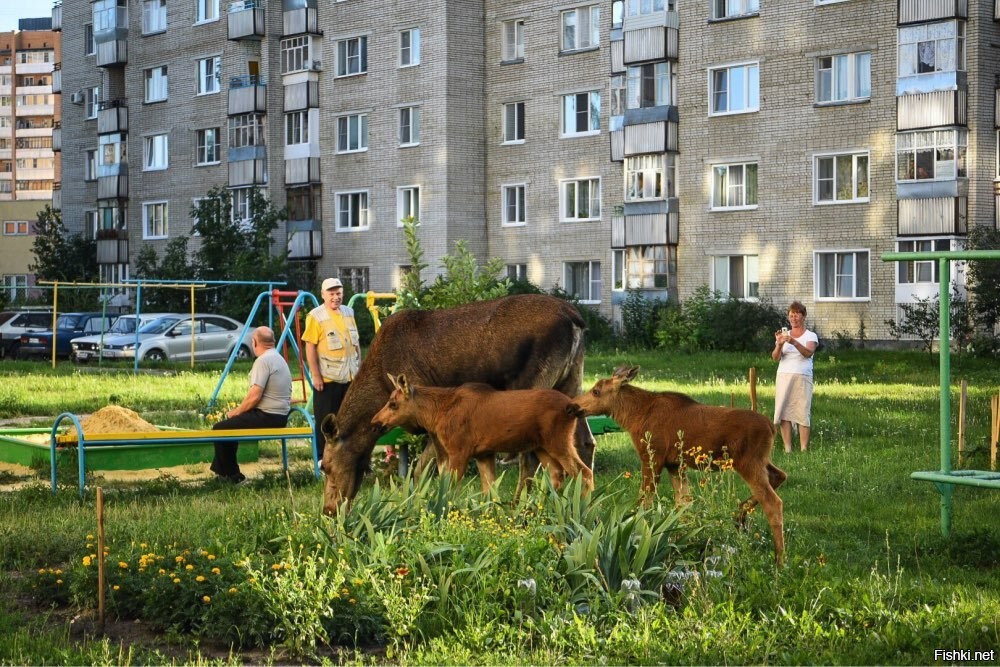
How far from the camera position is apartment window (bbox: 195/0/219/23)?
62875 mm

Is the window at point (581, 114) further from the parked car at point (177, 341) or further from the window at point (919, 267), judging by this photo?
the parked car at point (177, 341)

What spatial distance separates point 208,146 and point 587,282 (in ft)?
66.5

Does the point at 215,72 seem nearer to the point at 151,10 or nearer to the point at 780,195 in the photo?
the point at 151,10

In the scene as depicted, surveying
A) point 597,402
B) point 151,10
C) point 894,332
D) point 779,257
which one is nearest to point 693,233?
point 779,257

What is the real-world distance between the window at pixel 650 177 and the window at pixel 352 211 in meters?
12.0

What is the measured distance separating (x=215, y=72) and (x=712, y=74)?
24.4m

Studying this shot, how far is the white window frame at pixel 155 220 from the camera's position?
215 ft

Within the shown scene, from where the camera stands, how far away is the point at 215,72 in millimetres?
62719

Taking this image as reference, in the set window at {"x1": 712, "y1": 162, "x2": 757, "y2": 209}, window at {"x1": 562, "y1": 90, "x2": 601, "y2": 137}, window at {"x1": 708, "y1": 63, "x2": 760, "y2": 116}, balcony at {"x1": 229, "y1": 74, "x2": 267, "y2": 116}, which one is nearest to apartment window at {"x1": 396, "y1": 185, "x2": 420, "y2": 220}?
window at {"x1": 562, "y1": 90, "x2": 601, "y2": 137}

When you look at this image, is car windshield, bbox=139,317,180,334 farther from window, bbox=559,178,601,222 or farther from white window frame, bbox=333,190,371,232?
window, bbox=559,178,601,222

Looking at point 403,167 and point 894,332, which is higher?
point 403,167

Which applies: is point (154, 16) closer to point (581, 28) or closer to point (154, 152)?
point (154, 152)

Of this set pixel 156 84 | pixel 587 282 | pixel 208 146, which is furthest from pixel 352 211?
pixel 156 84

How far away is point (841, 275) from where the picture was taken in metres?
44.2
